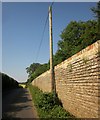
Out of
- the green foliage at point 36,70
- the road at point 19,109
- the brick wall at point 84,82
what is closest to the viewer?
the brick wall at point 84,82

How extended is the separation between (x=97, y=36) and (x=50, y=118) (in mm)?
19040

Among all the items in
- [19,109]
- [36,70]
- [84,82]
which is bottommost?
[19,109]

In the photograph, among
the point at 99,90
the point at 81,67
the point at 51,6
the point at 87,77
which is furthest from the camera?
the point at 51,6

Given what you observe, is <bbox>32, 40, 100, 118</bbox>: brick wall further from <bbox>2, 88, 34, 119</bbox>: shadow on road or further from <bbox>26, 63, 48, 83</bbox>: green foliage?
<bbox>26, 63, 48, 83</bbox>: green foliage

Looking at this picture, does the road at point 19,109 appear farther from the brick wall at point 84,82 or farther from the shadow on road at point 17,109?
the brick wall at point 84,82

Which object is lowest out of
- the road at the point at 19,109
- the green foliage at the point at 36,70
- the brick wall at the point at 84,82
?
the road at the point at 19,109

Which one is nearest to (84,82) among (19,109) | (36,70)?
(19,109)

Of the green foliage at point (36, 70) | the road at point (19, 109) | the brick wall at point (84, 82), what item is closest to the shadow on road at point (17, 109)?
the road at point (19, 109)

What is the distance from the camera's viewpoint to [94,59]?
721 cm

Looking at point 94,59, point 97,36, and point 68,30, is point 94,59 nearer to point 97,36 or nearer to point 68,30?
point 97,36

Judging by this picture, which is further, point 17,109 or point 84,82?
point 17,109

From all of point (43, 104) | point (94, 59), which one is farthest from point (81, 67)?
point (43, 104)

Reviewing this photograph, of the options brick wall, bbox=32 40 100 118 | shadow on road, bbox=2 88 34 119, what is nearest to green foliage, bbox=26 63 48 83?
shadow on road, bbox=2 88 34 119

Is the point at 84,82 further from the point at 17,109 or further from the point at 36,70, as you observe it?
the point at 36,70
